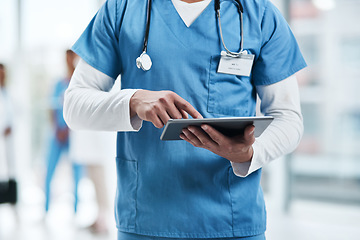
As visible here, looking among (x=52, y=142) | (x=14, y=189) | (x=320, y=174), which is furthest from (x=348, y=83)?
(x=14, y=189)

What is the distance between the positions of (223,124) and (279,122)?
0.78 feet

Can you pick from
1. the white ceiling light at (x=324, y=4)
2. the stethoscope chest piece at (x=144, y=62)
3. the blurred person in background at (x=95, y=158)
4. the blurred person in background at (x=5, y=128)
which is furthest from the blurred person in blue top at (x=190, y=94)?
the white ceiling light at (x=324, y=4)

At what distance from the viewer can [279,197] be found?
3541mm

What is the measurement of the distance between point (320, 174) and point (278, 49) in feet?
10.3

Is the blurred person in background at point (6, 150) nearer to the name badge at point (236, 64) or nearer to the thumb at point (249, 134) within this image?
the name badge at point (236, 64)

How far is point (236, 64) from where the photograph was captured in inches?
31.3

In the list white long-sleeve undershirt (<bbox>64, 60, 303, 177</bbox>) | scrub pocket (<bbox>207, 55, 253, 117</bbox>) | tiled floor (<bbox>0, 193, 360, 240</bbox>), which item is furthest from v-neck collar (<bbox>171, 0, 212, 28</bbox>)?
tiled floor (<bbox>0, 193, 360, 240</bbox>)

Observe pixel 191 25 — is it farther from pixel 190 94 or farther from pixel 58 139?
pixel 58 139

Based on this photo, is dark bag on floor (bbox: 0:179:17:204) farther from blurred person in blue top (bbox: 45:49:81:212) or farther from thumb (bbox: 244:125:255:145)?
thumb (bbox: 244:125:255:145)

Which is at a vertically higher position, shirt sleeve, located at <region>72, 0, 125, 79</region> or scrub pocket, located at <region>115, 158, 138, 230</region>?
shirt sleeve, located at <region>72, 0, 125, 79</region>

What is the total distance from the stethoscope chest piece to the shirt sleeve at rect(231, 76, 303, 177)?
0.25 meters

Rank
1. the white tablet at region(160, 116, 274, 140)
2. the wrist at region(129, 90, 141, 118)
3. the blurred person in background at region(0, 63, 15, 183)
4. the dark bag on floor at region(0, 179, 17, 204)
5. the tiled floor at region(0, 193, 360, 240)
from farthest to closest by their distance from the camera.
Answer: the dark bag on floor at region(0, 179, 17, 204) < the blurred person in background at region(0, 63, 15, 183) < the tiled floor at region(0, 193, 360, 240) < the wrist at region(129, 90, 141, 118) < the white tablet at region(160, 116, 274, 140)

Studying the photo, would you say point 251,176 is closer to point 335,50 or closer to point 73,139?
point 73,139

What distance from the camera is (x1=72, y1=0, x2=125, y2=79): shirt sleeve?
0.82 metres
